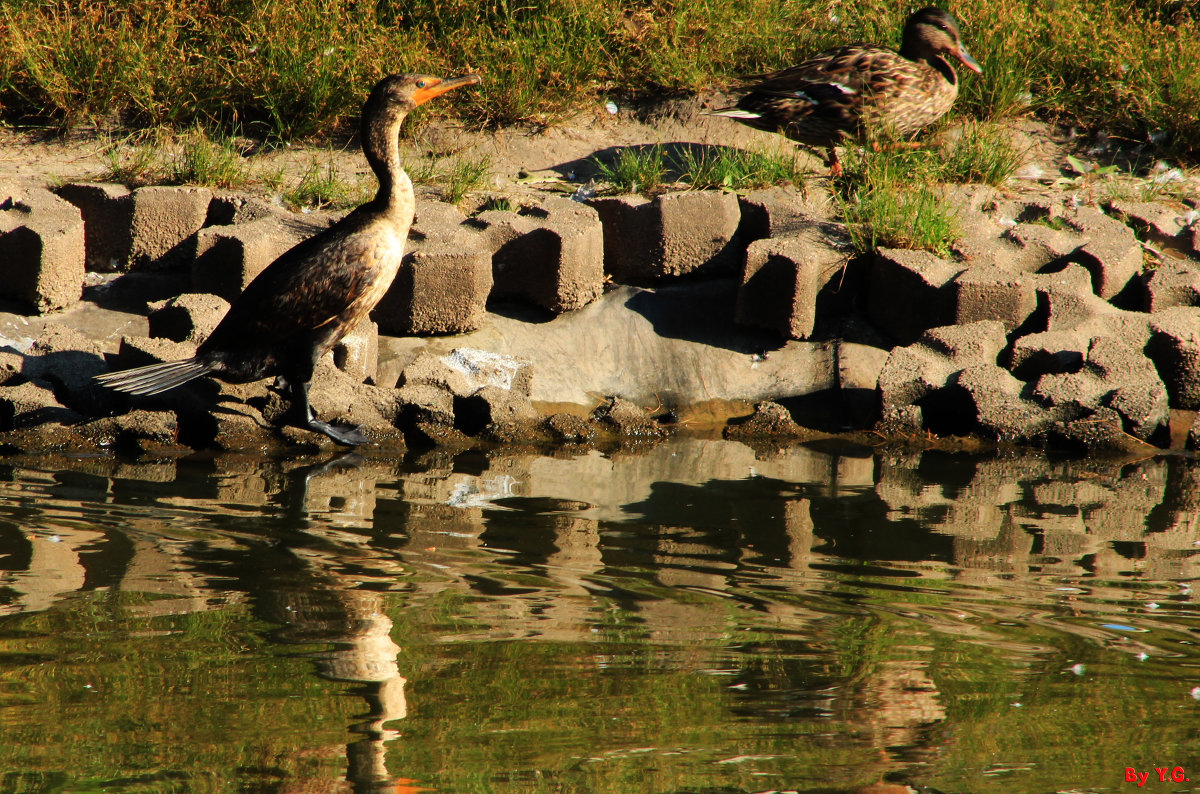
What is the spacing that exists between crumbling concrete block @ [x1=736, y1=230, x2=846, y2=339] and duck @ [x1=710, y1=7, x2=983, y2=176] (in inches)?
34.2

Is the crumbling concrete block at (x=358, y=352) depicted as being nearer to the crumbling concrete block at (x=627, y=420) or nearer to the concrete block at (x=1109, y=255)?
the crumbling concrete block at (x=627, y=420)

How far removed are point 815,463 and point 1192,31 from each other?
16.9 ft

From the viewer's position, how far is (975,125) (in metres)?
6.64

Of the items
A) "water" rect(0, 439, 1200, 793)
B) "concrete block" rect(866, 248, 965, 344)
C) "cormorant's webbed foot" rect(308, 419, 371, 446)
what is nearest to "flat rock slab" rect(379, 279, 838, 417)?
"concrete block" rect(866, 248, 965, 344)

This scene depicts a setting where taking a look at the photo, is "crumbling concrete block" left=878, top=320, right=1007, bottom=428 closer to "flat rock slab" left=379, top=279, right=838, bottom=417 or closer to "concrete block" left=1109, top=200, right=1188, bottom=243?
"flat rock slab" left=379, top=279, right=838, bottom=417

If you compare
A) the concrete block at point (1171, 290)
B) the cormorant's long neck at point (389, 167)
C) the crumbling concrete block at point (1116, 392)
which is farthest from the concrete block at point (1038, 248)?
the cormorant's long neck at point (389, 167)

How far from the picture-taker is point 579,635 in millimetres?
2719

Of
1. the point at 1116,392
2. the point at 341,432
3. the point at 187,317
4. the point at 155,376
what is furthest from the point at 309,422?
the point at 1116,392

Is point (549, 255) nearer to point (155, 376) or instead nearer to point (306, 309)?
point (306, 309)

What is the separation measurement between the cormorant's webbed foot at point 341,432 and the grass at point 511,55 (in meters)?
2.32

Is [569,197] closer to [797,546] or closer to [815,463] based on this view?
[815,463]

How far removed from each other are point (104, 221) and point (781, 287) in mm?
3144

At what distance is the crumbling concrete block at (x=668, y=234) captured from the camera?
5711 mm

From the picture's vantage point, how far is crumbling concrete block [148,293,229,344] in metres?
4.86
